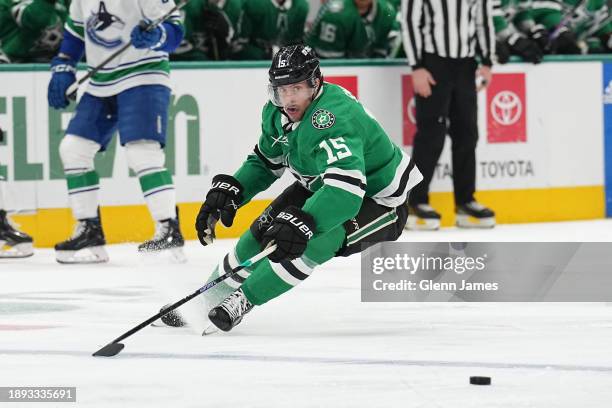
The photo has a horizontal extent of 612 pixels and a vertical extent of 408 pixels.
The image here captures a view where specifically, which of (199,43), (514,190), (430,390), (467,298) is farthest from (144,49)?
(430,390)

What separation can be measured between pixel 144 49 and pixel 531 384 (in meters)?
3.43

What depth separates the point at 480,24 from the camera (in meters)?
7.88

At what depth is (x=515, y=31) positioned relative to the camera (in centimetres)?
853

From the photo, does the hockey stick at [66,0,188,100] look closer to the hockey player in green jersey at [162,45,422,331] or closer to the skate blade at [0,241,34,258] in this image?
the skate blade at [0,241,34,258]

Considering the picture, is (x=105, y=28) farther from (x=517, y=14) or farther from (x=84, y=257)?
(x=517, y=14)

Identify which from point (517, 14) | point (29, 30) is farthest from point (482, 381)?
point (517, 14)

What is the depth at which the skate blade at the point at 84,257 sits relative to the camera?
21.0 feet

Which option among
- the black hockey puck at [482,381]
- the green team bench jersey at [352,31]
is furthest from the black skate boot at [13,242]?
the black hockey puck at [482,381]

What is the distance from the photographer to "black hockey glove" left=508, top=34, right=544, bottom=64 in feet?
26.7

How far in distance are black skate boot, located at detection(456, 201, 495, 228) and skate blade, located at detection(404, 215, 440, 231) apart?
16 cm

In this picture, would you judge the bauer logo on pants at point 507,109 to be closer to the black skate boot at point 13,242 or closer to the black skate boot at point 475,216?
the black skate boot at point 475,216

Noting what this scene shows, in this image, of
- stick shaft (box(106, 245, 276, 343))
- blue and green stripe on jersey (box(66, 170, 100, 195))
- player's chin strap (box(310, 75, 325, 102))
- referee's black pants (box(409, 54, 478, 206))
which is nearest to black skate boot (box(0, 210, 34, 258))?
blue and green stripe on jersey (box(66, 170, 100, 195))

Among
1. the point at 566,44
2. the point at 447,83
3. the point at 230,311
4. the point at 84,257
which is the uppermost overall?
the point at 566,44

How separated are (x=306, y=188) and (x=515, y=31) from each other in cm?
437
